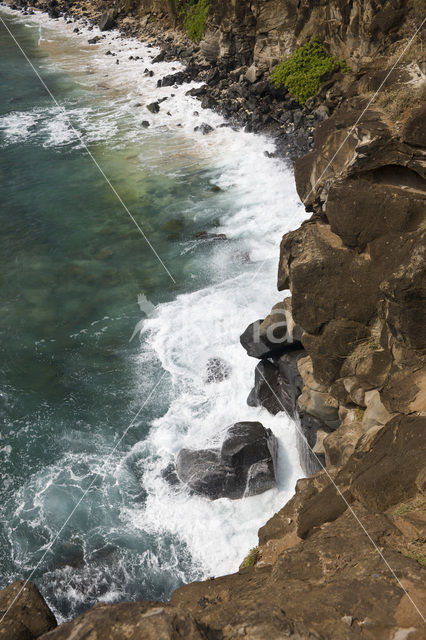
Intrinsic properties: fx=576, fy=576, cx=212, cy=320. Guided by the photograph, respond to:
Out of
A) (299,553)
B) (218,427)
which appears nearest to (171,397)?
(218,427)

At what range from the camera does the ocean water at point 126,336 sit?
43.0 ft

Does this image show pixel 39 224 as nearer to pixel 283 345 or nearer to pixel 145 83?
pixel 283 345

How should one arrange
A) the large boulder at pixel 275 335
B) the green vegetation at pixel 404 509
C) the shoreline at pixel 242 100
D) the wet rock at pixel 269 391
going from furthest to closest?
the shoreline at pixel 242 100 < the wet rock at pixel 269 391 < the large boulder at pixel 275 335 < the green vegetation at pixel 404 509

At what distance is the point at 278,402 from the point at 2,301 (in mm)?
10882

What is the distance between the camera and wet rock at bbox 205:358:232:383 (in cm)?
1683

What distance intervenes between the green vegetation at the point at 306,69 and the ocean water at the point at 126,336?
3.45 m

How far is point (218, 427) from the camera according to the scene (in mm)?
15398

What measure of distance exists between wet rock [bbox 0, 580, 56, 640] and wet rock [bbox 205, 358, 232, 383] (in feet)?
29.1

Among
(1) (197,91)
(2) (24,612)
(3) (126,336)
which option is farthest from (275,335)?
(1) (197,91)

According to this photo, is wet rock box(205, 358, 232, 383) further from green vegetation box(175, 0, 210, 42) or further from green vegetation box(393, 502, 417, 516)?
green vegetation box(175, 0, 210, 42)

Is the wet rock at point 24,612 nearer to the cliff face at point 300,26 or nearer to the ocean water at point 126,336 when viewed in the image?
the ocean water at point 126,336

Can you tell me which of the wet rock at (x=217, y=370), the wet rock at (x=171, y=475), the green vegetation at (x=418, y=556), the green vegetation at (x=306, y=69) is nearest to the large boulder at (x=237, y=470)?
the wet rock at (x=171, y=475)

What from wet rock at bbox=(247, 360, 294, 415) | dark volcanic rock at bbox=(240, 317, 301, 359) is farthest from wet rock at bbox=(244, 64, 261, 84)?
wet rock at bbox=(247, 360, 294, 415)

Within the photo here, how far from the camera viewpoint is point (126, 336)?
18656mm
